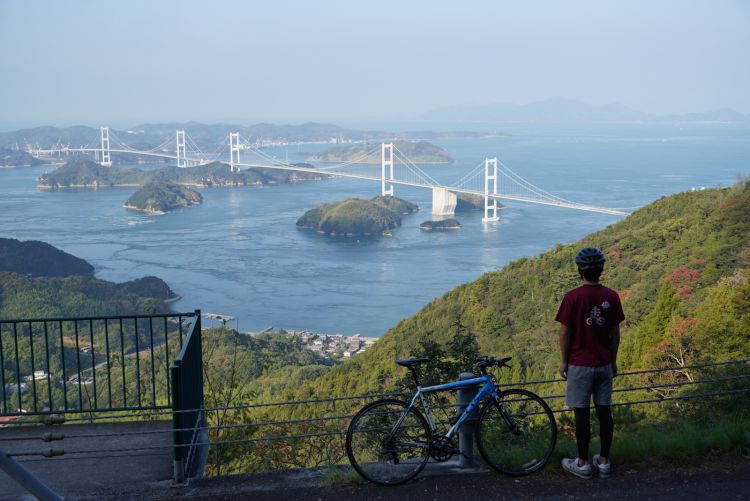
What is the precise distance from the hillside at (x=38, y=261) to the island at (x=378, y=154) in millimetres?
27920

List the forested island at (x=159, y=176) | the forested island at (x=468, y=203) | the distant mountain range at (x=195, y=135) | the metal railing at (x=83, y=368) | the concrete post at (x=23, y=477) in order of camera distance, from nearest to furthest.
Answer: the concrete post at (x=23, y=477) → the metal railing at (x=83, y=368) → the forested island at (x=468, y=203) → the forested island at (x=159, y=176) → the distant mountain range at (x=195, y=135)

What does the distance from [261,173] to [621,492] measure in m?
46.5

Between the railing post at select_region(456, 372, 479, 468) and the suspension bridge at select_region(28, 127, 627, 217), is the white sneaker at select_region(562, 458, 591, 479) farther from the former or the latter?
the suspension bridge at select_region(28, 127, 627, 217)

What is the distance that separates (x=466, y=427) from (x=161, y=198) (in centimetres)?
3804

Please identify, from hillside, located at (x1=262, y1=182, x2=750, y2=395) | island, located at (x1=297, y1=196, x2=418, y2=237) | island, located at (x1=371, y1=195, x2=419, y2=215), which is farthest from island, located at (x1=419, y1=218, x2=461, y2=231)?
hillside, located at (x1=262, y1=182, x2=750, y2=395)

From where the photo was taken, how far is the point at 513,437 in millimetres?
2057

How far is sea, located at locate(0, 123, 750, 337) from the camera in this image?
68.1 feet

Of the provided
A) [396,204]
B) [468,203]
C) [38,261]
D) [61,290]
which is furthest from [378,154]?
[61,290]

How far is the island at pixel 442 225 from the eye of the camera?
3152 centimetres

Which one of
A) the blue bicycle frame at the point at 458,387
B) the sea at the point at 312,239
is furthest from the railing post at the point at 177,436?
the sea at the point at 312,239

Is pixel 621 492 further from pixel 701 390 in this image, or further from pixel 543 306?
pixel 543 306

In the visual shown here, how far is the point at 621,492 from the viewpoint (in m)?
1.91

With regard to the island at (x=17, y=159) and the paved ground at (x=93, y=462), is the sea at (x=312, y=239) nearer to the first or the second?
the island at (x=17, y=159)

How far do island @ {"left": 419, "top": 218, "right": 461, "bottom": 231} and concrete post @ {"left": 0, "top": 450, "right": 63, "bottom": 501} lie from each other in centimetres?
2986
